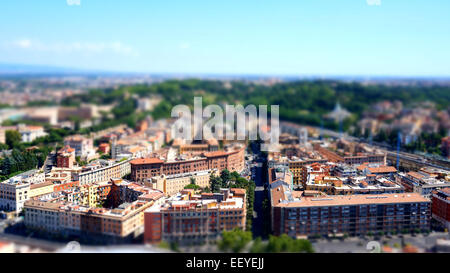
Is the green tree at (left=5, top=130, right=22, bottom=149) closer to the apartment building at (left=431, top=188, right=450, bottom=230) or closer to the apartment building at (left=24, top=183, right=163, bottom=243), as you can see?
the apartment building at (left=24, top=183, right=163, bottom=243)

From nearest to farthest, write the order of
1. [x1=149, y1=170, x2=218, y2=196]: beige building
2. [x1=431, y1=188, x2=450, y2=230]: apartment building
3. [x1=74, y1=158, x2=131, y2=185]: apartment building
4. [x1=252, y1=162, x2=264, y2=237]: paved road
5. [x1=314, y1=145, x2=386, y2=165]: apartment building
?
[x1=252, y1=162, x2=264, y2=237]: paved road, [x1=431, y1=188, x2=450, y2=230]: apartment building, [x1=149, y1=170, x2=218, y2=196]: beige building, [x1=74, y1=158, x2=131, y2=185]: apartment building, [x1=314, y1=145, x2=386, y2=165]: apartment building

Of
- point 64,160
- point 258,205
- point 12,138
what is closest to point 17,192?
point 64,160

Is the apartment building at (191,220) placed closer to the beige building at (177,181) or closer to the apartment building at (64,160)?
the beige building at (177,181)

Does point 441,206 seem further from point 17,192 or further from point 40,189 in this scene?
point 17,192

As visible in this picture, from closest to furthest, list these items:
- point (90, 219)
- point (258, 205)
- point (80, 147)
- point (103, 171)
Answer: point (90, 219) < point (258, 205) < point (103, 171) < point (80, 147)

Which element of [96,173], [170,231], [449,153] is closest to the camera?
[170,231]

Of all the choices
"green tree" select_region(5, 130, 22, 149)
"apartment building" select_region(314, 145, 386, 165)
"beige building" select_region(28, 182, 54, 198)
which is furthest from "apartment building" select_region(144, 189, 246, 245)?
"green tree" select_region(5, 130, 22, 149)

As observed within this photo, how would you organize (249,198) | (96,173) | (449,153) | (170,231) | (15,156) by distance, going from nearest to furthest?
1. (170,231)
2. (249,198)
3. (96,173)
4. (15,156)
5. (449,153)

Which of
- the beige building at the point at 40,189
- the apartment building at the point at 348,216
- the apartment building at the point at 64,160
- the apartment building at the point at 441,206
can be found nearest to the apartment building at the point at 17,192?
the beige building at the point at 40,189
